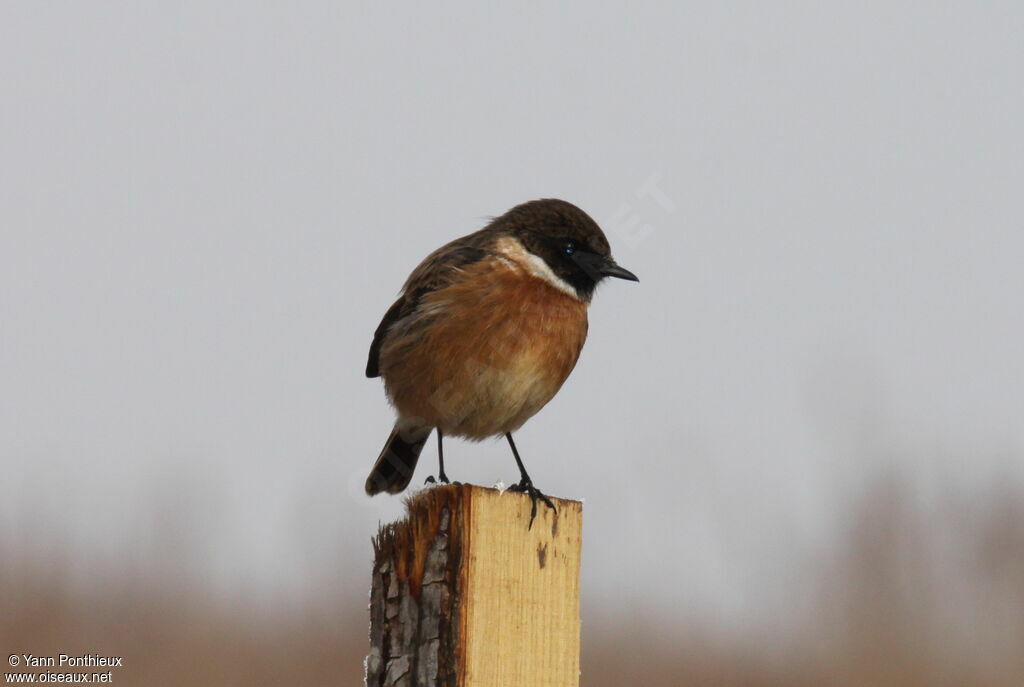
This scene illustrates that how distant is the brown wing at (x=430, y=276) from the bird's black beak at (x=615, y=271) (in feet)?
1.80

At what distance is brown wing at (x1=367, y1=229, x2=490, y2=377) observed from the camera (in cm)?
577

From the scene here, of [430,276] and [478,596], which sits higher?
[430,276]

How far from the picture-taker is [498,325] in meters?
5.39

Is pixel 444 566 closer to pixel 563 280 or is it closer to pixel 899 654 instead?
pixel 563 280

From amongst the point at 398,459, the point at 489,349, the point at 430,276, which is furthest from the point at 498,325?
the point at 398,459

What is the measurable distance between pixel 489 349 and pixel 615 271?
0.64 metres

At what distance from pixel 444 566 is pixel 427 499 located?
0.19 metres

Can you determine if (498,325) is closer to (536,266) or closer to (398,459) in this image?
(536,266)

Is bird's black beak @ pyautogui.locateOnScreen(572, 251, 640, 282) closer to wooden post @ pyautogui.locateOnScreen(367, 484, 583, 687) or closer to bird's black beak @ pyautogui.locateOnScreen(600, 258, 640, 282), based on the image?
bird's black beak @ pyautogui.locateOnScreen(600, 258, 640, 282)

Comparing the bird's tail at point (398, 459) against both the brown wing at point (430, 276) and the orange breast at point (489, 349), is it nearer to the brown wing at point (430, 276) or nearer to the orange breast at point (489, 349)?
the brown wing at point (430, 276)

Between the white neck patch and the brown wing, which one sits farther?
the brown wing

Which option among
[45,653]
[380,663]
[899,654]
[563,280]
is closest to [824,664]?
[899,654]

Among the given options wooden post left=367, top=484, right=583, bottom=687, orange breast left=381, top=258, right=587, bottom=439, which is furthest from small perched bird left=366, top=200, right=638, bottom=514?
wooden post left=367, top=484, right=583, bottom=687

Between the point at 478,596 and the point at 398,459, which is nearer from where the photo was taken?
the point at 478,596
